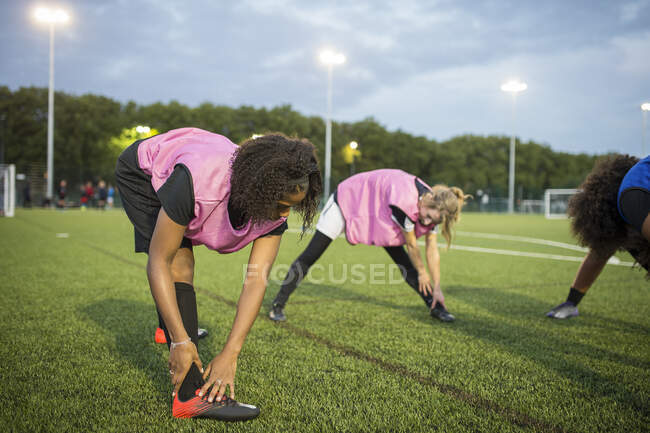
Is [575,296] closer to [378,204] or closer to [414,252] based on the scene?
[414,252]

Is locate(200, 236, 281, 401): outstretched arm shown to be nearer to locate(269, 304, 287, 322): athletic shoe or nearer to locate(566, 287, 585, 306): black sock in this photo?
locate(269, 304, 287, 322): athletic shoe

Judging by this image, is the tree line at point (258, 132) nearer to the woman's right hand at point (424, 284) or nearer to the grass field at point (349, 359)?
the grass field at point (349, 359)

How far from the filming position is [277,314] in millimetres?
4156

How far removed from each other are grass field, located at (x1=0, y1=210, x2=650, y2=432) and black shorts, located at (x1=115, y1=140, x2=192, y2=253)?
873 millimetres

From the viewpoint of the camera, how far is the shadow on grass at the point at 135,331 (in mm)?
2869

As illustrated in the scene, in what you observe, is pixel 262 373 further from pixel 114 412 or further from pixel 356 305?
pixel 356 305

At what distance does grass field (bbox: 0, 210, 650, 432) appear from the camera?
2271 mm

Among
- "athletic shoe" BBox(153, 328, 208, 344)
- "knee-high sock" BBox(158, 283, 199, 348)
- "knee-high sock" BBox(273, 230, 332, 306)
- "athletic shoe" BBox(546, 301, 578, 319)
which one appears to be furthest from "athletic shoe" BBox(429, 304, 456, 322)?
"knee-high sock" BBox(158, 283, 199, 348)

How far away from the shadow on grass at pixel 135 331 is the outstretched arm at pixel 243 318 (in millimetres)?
527

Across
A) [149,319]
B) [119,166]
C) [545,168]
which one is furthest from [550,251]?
[545,168]

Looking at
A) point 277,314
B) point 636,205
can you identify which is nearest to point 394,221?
point 277,314

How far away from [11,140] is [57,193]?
12.4 meters

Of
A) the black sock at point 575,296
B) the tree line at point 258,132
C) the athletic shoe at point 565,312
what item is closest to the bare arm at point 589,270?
the black sock at point 575,296

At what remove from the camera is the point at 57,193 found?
37625 mm
